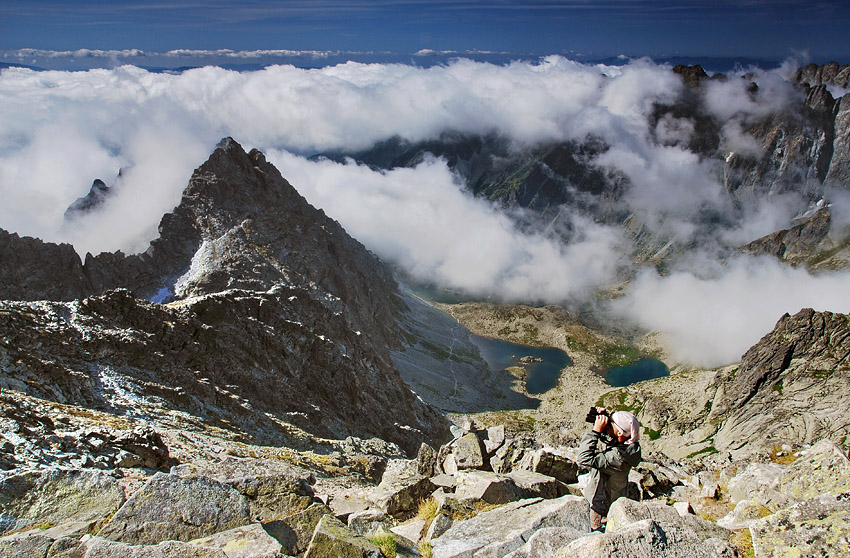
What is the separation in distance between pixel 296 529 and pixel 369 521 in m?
5.88

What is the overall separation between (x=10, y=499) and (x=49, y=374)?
1451 inches

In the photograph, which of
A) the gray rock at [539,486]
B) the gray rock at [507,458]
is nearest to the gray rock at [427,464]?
the gray rock at [507,458]

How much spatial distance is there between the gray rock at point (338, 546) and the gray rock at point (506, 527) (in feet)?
8.20

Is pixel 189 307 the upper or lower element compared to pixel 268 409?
upper

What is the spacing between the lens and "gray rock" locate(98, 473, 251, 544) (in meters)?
16.1

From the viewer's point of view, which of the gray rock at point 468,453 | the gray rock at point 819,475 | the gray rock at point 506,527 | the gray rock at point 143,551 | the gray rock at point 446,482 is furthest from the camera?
the gray rock at point 468,453

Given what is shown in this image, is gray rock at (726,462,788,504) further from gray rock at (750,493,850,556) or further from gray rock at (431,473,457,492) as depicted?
gray rock at (431,473,457,492)

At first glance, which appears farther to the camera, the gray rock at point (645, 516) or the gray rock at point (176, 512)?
the gray rock at point (176, 512)

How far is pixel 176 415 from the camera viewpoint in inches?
2174

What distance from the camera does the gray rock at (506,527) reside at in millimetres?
15961

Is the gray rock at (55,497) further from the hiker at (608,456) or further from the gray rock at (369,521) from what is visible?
the hiker at (608,456)

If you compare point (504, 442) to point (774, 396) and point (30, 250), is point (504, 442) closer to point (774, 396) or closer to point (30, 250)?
point (30, 250)

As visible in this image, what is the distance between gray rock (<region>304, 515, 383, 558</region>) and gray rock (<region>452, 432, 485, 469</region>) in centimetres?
2293

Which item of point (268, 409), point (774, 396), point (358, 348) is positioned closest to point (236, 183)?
point (358, 348)
